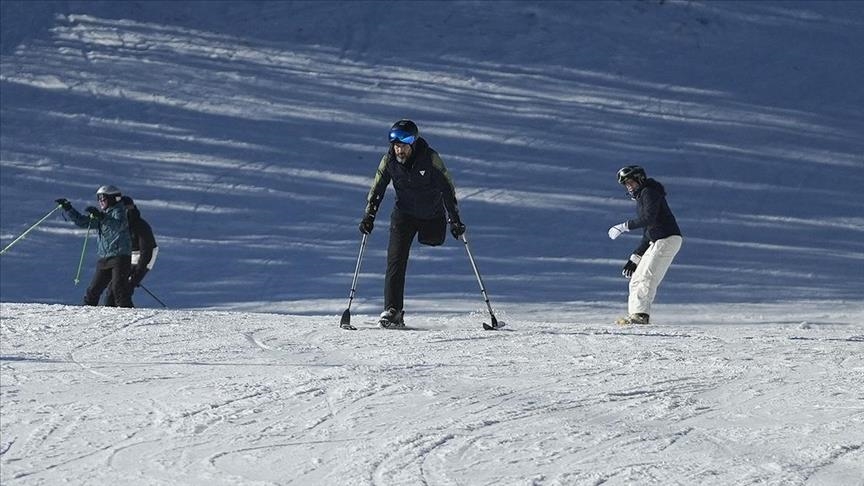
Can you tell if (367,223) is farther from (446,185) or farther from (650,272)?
(650,272)

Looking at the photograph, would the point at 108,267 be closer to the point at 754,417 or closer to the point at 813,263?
the point at 754,417

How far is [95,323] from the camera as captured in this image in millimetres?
9664

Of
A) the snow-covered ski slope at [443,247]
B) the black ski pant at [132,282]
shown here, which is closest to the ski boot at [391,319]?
the snow-covered ski slope at [443,247]

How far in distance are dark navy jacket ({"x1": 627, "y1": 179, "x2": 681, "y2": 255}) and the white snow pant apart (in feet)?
0.22

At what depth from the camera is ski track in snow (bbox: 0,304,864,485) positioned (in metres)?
5.75

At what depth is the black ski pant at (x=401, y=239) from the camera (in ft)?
32.9

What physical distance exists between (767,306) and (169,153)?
11594 mm

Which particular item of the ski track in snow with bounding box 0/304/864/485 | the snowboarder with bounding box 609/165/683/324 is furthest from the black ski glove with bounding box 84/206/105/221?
the snowboarder with bounding box 609/165/683/324

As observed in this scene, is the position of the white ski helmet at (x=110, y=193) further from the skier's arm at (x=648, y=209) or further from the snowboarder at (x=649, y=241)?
the skier's arm at (x=648, y=209)

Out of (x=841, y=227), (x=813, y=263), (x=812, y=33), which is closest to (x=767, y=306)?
(x=813, y=263)

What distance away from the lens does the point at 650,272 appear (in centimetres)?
1116

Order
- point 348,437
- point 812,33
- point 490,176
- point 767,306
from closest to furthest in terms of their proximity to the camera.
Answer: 1. point 348,437
2. point 767,306
3. point 490,176
4. point 812,33

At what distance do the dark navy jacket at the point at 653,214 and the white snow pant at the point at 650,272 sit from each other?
66 mm

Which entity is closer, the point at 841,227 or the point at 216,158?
the point at 841,227
